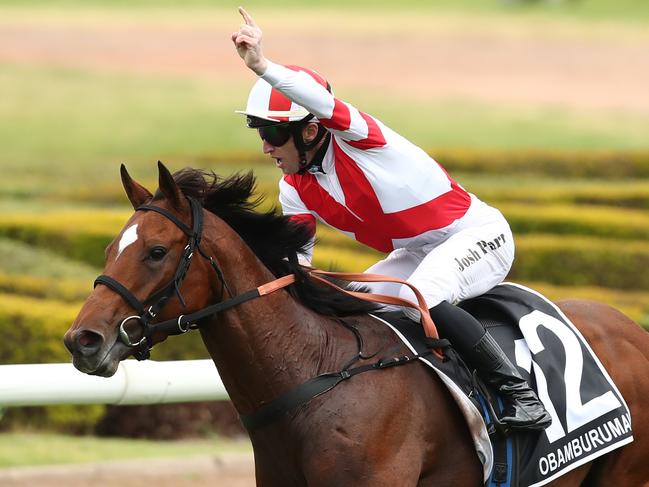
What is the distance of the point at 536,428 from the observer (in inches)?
164

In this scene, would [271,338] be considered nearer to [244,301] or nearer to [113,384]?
[244,301]

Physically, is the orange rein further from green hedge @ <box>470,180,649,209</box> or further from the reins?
green hedge @ <box>470,180,649,209</box>

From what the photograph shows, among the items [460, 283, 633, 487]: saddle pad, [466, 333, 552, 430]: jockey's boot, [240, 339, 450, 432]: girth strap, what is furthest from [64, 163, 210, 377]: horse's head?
[460, 283, 633, 487]: saddle pad

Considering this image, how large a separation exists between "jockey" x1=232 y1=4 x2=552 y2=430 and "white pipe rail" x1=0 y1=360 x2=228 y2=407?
166 centimetres

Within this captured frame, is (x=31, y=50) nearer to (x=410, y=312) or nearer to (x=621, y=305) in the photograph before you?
(x=621, y=305)

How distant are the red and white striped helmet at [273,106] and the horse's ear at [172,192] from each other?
0.50 meters

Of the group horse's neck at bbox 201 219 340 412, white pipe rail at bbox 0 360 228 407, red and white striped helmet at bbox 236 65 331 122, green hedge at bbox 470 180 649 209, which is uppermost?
red and white striped helmet at bbox 236 65 331 122

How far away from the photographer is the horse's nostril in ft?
11.2

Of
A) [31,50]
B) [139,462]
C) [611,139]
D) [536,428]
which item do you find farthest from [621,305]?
[31,50]

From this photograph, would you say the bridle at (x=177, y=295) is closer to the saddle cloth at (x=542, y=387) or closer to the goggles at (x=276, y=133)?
the goggles at (x=276, y=133)

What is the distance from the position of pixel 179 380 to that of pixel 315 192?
1.81 m

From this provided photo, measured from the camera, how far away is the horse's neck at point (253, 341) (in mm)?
3775

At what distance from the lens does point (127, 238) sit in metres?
3.59

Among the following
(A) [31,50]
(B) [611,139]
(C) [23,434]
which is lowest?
(A) [31,50]
